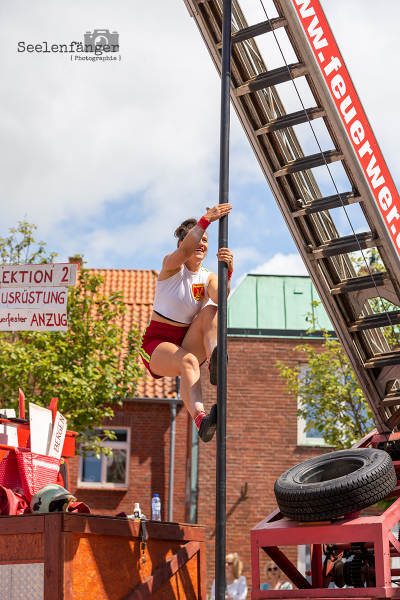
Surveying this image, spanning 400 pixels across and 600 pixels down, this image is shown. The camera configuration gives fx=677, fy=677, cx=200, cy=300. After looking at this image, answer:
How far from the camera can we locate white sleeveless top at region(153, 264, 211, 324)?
552 centimetres

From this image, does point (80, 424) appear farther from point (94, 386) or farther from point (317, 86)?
point (317, 86)

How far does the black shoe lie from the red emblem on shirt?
112cm

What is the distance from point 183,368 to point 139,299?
18392mm

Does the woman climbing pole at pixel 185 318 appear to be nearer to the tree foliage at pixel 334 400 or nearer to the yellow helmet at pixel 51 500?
the yellow helmet at pixel 51 500

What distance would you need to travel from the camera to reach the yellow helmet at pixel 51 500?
4176mm

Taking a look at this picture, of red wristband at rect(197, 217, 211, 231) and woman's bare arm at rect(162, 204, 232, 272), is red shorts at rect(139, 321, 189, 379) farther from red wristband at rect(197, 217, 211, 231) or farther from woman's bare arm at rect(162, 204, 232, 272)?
red wristband at rect(197, 217, 211, 231)

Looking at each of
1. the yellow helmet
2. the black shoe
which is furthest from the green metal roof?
the yellow helmet

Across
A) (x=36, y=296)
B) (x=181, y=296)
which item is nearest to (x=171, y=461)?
(x=36, y=296)

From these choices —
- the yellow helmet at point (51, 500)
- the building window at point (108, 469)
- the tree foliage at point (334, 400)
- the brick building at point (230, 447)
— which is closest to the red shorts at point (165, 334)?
the yellow helmet at point (51, 500)

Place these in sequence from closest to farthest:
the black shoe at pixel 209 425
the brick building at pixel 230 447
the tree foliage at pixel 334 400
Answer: the black shoe at pixel 209 425 → the tree foliage at pixel 334 400 → the brick building at pixel 230 447

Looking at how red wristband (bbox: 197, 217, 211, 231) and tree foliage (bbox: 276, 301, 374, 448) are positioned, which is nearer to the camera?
red wristband (bbox: 197, 217, 211, 231)

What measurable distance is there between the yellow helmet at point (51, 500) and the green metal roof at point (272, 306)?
16.6 metres

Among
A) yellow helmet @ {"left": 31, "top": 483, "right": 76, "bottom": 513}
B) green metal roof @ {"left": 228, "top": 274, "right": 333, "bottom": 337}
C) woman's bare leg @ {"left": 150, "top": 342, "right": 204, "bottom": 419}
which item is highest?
green metal roof @ {"left": 228, "top": 274, "right": 333, "bottom": 337}

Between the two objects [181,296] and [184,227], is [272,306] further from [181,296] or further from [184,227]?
[181,296]
